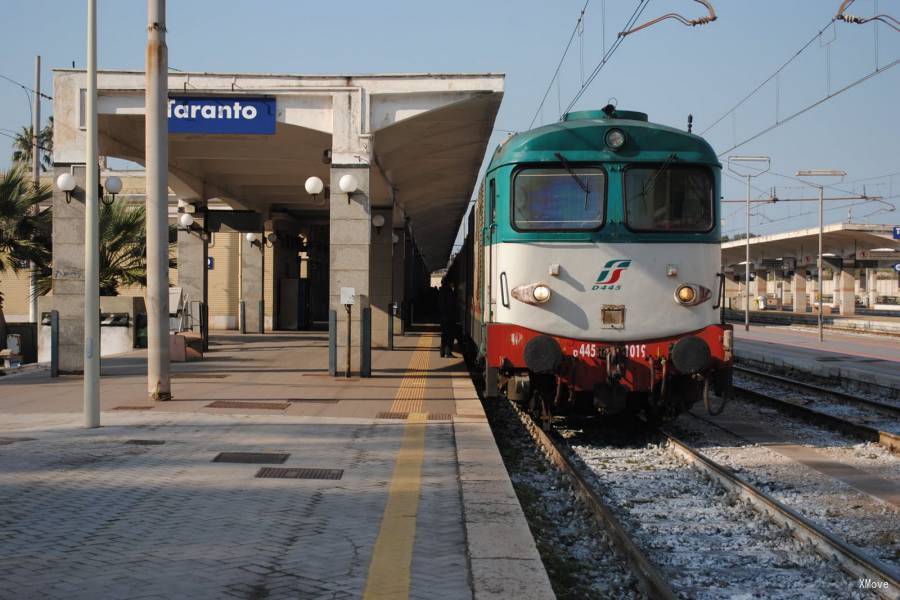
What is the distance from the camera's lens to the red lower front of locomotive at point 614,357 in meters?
9.45

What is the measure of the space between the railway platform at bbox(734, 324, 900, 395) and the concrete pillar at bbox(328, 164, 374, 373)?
9669 mm

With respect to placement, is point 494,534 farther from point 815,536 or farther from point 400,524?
point 815,536

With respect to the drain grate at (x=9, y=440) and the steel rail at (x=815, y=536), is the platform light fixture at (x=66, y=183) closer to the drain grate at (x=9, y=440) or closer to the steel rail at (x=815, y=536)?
the drain grate at (x=9, y=440)

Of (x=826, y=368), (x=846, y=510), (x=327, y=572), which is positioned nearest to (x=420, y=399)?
(x=846, y=510)

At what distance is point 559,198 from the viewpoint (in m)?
Result: 9.92

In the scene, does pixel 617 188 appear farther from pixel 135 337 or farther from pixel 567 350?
pixel 135 337

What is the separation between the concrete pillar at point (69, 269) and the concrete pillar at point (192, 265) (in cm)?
637

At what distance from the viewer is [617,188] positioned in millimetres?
9922

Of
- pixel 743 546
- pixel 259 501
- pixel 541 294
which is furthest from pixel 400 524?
pixel 541 294

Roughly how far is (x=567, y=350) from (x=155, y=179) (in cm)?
560

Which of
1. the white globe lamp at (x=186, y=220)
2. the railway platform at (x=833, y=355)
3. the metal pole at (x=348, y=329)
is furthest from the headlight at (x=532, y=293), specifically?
the white globe lamp at (x=186, y=220)

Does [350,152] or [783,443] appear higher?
[350,152]

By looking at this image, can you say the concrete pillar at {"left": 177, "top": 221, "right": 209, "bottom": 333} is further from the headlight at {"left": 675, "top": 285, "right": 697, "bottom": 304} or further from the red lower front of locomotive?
the headlight at {"left": 675, "top": 285, "right": 697, "bottom": 304}

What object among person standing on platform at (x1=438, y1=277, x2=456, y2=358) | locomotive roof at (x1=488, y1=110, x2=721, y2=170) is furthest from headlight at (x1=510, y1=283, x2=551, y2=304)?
person standing on platform at (x1=438, y1=277, x2=456, y2=358)
